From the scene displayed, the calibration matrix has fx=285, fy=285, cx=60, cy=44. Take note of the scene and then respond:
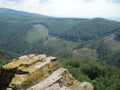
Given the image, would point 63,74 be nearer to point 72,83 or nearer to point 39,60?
point 72,83

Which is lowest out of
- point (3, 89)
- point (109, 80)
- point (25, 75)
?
point (109, 80)

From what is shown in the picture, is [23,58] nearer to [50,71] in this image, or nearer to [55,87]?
[50,71]

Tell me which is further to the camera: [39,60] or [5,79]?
[39,60]

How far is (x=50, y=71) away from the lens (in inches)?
1522

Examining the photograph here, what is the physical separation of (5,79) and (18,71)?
2.11 meters

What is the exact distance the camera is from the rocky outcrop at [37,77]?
34.5m

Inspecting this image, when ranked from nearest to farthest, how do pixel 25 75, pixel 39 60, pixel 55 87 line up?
pixel 55 87 < pixel 25 75 < pixel 39 60

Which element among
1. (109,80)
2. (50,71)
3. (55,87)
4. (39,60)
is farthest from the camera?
(109,80)

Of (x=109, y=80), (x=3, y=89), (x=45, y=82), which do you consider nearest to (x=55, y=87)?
(x=45, y=82)

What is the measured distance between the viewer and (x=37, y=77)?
119ft

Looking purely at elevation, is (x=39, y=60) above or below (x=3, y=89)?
above

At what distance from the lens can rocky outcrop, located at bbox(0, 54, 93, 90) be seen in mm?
34469

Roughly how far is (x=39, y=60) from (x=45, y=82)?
21.6 ft

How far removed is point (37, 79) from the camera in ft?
119
